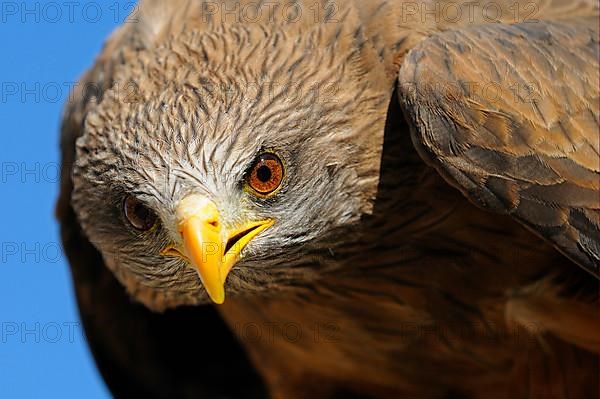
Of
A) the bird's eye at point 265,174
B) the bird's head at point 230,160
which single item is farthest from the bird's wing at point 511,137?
the bird's eye at point 265,174

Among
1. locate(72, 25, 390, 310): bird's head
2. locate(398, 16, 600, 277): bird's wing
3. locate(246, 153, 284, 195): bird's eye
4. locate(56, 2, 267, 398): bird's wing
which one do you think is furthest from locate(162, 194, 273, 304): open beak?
locate(56, 2, 267, 398): bird's wing

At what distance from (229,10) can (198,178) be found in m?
1.42

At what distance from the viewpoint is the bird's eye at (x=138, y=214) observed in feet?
19.5

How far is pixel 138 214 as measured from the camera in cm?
603

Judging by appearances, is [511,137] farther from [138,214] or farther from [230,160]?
[138,214]

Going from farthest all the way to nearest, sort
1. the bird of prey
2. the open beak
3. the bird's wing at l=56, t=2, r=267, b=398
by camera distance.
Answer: the bird's wing at l=56, t=2, r=267, b=398
the bird of prey
the open beak

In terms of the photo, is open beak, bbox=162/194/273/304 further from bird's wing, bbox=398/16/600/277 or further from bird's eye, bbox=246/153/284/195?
bird's wing, bbox=398/16/600/277

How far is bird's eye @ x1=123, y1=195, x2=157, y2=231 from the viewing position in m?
5.95

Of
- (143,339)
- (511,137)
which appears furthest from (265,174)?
(143,339)

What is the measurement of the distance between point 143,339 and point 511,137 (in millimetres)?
3085

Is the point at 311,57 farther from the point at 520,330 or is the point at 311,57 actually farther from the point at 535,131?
the point at 520,330

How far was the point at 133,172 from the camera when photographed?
5.91 m

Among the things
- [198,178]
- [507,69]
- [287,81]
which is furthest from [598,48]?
[198,178]

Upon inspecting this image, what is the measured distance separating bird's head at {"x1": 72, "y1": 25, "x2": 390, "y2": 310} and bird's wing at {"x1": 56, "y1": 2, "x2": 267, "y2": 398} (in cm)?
91
